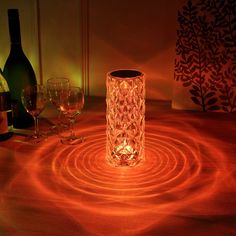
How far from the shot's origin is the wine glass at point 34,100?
4.06ft

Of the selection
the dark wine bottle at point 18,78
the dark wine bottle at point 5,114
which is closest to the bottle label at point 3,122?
the dark wine bottle at point 5,114

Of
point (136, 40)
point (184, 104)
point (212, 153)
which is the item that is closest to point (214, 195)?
point (212, 153)

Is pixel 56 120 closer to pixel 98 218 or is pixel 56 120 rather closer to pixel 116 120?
pixel 116 120

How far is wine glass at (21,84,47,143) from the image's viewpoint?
1238 millimetres

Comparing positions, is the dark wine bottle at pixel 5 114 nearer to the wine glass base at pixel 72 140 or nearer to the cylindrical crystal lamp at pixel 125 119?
the wine glass base at pixel 72 140

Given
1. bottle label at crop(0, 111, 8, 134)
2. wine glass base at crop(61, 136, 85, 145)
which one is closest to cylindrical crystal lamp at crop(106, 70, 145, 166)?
wine glass base at crop(61, 136, 85, 145)

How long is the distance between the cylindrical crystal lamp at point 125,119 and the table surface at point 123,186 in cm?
3

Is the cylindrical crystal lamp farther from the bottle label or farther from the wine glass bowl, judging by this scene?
the bottle label

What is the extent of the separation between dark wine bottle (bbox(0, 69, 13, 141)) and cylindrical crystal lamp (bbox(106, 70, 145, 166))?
0.32m

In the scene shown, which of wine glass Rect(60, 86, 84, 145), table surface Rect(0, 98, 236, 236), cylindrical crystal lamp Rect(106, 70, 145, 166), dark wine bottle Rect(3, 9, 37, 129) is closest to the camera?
table surface Rect(0, 98, 236, 236)

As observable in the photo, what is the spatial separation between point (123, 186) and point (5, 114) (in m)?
0.43

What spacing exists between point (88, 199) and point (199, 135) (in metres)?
0.47

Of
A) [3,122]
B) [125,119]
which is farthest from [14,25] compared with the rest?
[125,119]

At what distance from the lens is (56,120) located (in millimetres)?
1426
